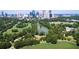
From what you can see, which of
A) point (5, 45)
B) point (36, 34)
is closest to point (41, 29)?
point (36, 34)

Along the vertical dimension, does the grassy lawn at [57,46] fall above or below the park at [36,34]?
below

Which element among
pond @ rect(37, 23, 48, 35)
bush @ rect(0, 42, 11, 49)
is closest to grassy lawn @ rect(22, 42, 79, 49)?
pond @ rect(37, 23, 48, 35)

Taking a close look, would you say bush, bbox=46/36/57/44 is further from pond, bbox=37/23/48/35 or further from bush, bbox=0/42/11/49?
bush, bbox=0/42/11/49

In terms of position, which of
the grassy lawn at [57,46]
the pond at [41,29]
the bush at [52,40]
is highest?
the pond at [41,29]

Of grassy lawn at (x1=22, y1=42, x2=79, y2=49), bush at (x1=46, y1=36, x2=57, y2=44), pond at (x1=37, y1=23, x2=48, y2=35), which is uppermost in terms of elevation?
pond at (x1=37, y1=23, x2=48, y2=35)

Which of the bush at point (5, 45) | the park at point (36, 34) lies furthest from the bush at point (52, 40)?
the bush at point (5, 45)

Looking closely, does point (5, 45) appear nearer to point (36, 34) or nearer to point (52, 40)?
point (36, 34)

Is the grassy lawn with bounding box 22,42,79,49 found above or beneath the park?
Answer: beneath

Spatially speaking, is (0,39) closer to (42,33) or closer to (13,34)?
(13,34)

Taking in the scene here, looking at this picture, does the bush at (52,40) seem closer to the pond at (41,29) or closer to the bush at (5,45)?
the pond at (41,29)
